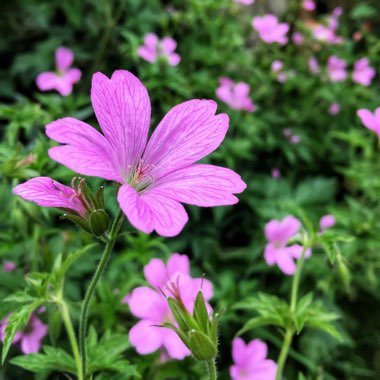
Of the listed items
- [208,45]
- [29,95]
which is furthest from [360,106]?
[29,95]

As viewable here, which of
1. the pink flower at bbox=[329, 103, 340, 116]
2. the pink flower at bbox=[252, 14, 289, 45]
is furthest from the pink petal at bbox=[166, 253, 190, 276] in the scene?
the pink flower at bbox=[329, 103, 340, 116]

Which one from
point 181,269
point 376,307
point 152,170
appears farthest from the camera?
point 376,307

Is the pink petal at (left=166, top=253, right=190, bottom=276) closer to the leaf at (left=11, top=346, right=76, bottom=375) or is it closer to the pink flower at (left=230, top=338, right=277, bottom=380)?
the pink flower at (left=230, top=338, right=277, bottom=380)

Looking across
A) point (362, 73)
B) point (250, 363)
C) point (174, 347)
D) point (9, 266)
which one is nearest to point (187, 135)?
point (174, 347)

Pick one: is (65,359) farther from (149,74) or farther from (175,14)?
(175,14)

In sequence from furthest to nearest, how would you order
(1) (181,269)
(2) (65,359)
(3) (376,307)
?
1. (3) (376,307)
2. (1) (181,269)
3. (2) (65,359)

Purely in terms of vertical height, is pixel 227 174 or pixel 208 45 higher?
pixel 227 174
